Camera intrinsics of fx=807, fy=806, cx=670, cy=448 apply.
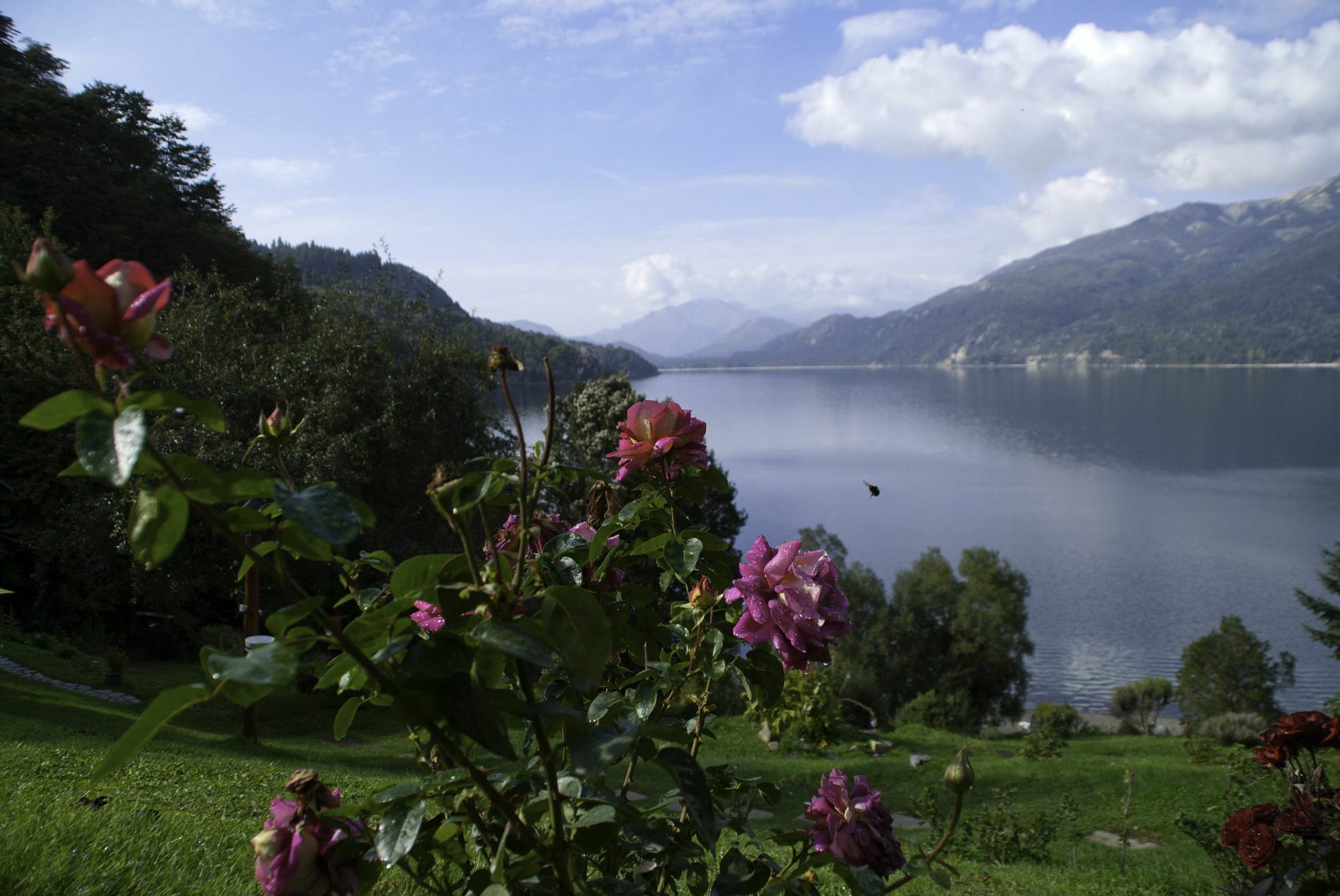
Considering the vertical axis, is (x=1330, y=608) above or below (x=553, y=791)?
below

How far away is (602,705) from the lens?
3.52 ft

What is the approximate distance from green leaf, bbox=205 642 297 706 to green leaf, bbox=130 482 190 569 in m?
0.10

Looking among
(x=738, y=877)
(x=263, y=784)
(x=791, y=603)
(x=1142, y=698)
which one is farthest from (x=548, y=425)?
(x=1142, y=698)

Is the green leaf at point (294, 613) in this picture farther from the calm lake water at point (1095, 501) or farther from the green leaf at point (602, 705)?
the calm lake water at point (1095, 501)

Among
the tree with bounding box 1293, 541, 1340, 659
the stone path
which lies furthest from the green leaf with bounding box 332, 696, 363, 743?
the tree with bounding box 1293, 541, 1340, 659

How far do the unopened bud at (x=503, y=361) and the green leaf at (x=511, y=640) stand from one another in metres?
0.25

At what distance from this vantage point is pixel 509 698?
715 mm

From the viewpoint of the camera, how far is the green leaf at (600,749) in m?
0.73

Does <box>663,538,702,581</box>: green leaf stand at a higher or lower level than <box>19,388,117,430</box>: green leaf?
lower

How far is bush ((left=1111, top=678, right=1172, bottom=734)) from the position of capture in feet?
56.2

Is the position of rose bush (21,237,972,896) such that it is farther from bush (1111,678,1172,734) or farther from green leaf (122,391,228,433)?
bush (1111,678,1172,734)

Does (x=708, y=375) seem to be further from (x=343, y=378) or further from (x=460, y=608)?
(x=460, y=608)

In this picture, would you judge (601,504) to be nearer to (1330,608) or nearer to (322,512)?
(322,512)

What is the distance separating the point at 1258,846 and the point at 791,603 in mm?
1327
